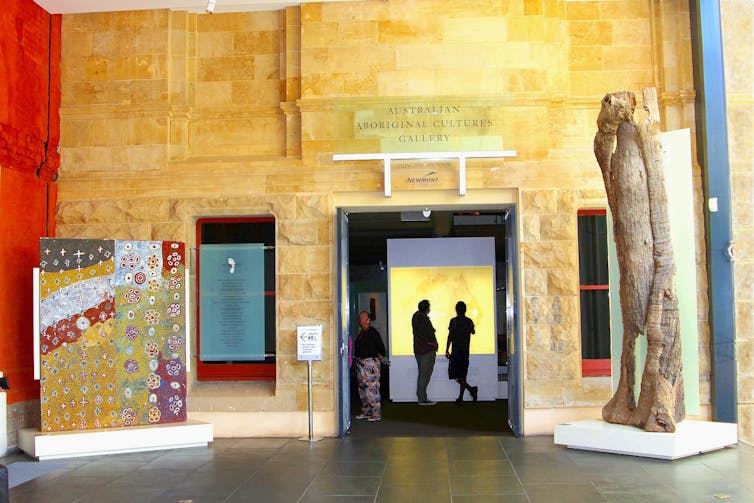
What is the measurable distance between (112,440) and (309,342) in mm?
2189

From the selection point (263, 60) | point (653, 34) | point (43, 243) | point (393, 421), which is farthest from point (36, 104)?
point (653, 34)

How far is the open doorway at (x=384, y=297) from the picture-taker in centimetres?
945

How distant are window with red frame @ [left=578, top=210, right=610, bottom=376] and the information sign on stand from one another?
294cm

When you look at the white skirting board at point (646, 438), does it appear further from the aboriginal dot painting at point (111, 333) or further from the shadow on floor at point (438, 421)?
the aboriginal dot painting at point (111, 333)

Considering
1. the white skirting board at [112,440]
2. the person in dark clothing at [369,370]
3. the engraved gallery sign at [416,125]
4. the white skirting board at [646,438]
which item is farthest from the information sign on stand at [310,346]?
the white skirting board at [646,438]

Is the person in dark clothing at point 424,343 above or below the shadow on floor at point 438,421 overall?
above

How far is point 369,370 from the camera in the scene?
34.6 feet

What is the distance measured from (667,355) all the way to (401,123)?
12.2 ft

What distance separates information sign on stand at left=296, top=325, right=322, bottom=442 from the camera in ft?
29.1

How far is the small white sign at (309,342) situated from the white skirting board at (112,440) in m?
1.22

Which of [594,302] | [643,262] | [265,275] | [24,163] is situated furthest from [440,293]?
[24,163]

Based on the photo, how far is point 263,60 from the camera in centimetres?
966

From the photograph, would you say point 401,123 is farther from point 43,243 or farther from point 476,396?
point 476,396

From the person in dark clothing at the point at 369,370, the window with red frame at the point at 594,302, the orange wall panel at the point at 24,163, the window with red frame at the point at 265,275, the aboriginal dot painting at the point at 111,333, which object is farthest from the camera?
the person in dark clothing at the point at 369,370
